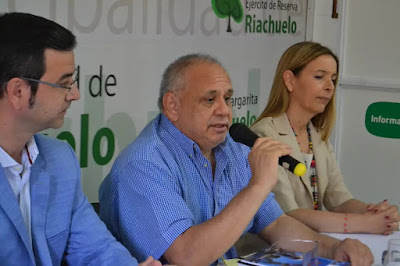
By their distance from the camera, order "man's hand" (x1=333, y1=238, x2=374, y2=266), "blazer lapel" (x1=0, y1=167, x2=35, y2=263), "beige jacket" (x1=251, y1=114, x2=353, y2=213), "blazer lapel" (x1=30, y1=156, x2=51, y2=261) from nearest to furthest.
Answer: "blazer lapel" (x1=0, y1=167, x2=35, y2=263), "blazer lapel" (x1=30, y1=156, x2=51, y2=261), "man's hand" (x1=333, y1=238, x2=374, y2=266), "beige jacket" (x1=251, y1=114, x2=353, y2=213)

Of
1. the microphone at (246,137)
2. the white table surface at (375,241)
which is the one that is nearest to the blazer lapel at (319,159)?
the white table surface at (375,241)

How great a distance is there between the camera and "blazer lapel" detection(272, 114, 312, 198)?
307 centimetres

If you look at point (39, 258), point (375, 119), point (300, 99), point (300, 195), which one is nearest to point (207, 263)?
point (39, 258)

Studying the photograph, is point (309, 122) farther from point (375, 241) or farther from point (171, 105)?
point (171, 105)

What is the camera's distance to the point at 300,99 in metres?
3.20

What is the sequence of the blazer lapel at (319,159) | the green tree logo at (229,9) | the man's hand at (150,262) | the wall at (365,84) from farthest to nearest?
the wall at (365,84), the green tree logo at (229,9), the blazer lapel at (319,159), the man's hand at (150,262)

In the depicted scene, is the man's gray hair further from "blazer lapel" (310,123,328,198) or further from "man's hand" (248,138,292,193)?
"blazer lapel" (310,123,328,198)

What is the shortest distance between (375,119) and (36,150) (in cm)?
379

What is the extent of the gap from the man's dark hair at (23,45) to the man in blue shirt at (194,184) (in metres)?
0.54

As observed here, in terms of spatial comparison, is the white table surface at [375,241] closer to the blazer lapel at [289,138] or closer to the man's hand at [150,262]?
the blazer lapel at [289,138]

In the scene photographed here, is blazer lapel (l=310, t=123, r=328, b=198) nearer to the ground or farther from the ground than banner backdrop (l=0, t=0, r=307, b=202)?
nearer to the ground

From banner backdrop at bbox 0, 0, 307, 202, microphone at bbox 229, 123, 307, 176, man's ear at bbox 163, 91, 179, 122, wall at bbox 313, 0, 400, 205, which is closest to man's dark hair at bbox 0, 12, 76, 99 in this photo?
man's ear at bbox 163, 91, 179, 122

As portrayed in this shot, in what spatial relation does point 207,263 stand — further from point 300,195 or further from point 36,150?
point 300,195

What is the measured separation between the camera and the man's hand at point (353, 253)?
226cm
